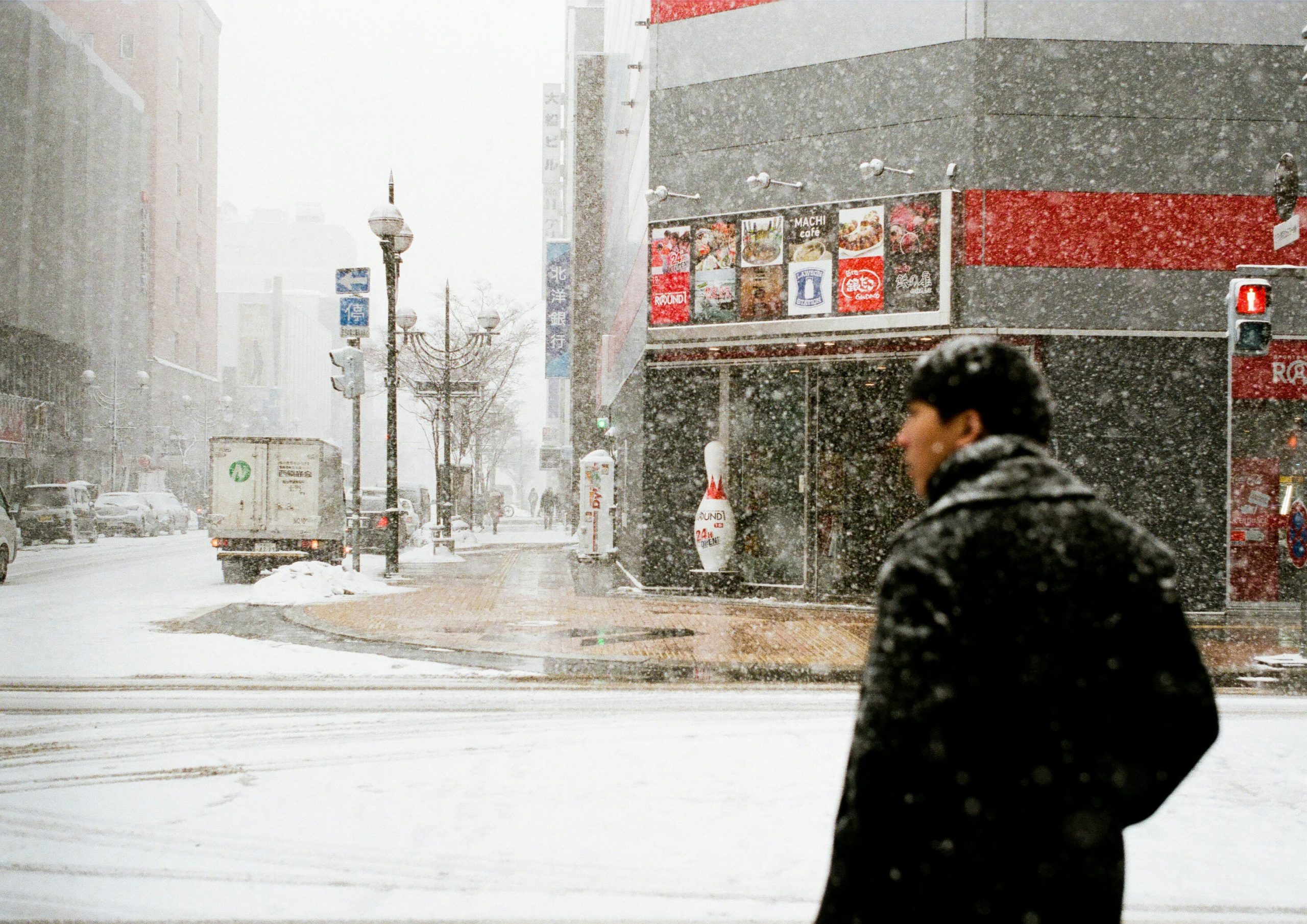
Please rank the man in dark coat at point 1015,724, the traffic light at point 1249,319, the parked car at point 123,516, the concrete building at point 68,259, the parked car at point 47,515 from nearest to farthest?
the man in dark coat at point 1015,724
the traffic light at point 1249,319
the concrete building at point 68,259
the parked car at point 47,515
the parked car at point 123,516

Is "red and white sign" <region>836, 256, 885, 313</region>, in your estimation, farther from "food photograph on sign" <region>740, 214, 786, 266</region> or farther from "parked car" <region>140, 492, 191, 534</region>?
"parked car" <region>140, 492, 191, 534</region>

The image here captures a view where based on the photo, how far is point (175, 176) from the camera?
71.6 m

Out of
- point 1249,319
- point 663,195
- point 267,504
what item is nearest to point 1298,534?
point 1249,319

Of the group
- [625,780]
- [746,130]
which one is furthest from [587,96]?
[625,780]

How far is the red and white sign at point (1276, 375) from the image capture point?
1474cm

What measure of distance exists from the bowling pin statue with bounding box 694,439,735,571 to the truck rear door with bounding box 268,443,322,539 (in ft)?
26.6

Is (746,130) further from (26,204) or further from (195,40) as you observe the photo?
(195,40)

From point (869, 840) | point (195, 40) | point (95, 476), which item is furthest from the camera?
point (195, 40)

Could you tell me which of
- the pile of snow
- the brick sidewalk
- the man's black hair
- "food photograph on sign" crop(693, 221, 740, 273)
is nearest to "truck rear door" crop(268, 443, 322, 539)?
the pile of snow

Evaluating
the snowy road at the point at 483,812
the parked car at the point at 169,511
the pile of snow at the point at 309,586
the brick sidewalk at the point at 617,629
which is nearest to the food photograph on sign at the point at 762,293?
the brick sidewalk at the point at 617,629

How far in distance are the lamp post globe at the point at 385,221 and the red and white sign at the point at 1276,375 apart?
42.2 feet

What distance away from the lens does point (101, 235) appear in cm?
5397

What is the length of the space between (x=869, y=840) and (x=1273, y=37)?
15518mm

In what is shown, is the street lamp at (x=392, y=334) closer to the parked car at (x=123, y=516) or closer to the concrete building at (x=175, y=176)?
the parked car at (x=123, y=516)
